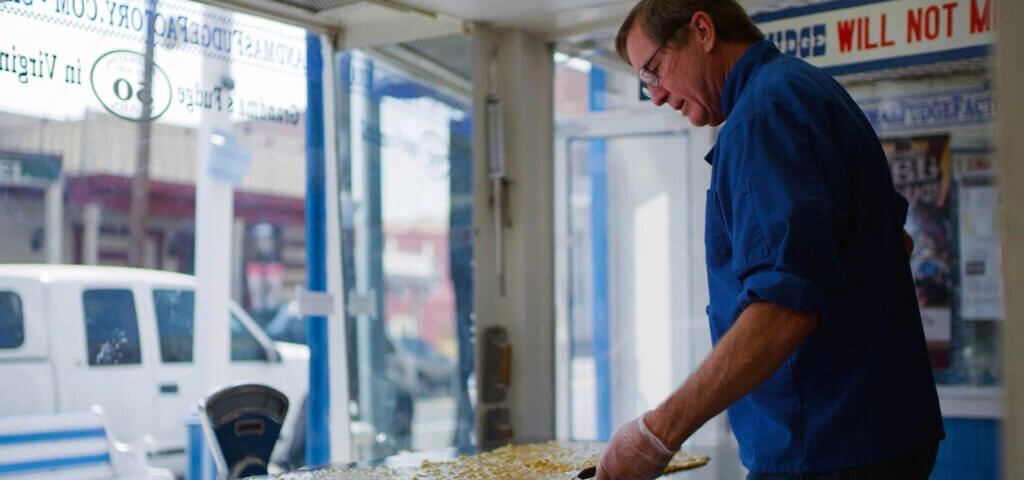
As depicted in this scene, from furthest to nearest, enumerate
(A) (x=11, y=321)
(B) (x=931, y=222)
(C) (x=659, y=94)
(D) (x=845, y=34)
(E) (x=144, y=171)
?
(E) (x=144, y=171) → (B) (x=931, y=222) → (D) (x=845, y=34) → (A) (x=11, y=321) → (C) (x=659, y=94)

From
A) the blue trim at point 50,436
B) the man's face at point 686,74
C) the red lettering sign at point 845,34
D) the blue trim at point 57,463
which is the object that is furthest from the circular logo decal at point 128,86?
the red lettering sign at point 845,34

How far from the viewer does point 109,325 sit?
3.43m

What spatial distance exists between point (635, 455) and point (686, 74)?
2.51 feet

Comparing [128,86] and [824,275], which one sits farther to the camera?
[128,86]

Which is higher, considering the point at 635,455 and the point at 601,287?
the point at 601,287

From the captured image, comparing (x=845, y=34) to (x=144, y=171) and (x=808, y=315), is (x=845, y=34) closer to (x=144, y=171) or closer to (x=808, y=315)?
(x=808, y=315)

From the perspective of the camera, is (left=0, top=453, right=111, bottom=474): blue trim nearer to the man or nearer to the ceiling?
the ceiling

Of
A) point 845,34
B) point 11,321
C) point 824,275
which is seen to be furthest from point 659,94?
point 11,321

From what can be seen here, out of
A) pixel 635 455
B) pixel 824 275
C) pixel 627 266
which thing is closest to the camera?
pixel 824 275

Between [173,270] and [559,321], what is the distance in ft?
5.84

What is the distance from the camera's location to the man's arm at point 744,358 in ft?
4.61

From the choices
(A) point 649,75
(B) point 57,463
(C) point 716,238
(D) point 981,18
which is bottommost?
(B) point 57,463

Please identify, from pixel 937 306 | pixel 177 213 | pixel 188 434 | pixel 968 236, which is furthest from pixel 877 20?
pixel 188 434

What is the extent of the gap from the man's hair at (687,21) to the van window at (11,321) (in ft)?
7.85
